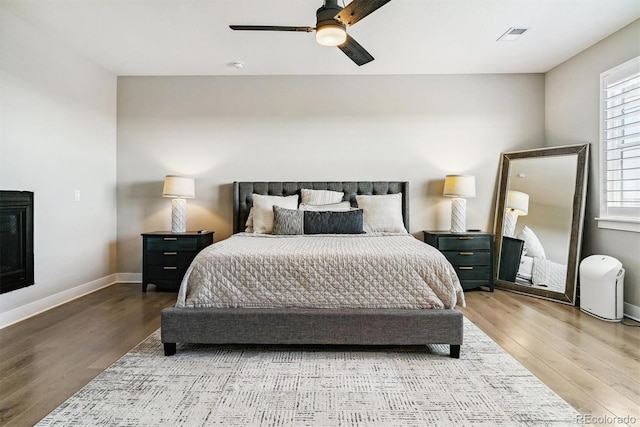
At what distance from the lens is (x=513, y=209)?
4.18m

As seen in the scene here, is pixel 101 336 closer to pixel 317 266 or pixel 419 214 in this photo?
pixel 317 266

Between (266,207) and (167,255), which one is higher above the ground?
(266,207)

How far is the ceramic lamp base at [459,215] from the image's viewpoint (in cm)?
413

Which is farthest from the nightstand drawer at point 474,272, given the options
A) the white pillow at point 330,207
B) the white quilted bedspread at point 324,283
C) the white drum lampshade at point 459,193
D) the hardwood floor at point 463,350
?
the white quilted bedspread at point 324,283

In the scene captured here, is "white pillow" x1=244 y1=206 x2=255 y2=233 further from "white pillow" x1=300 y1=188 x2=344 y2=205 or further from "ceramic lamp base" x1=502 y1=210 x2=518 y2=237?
"ceramic lamp base" x1=502 y1=210 x2=518 y2=237

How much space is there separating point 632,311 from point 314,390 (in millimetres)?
3049

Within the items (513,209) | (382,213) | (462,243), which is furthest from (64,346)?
(513,209)

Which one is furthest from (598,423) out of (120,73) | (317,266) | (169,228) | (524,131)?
(120,73)

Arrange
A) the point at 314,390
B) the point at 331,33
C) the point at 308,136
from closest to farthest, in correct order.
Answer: the point at 314,390 → the point at 331,33 → the point at 308,136

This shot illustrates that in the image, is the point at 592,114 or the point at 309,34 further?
the point at 592,114

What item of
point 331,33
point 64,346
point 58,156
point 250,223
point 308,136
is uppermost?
point 331,33

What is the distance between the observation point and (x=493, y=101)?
173 inches

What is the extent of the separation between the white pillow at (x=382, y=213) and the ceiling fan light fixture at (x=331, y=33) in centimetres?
203

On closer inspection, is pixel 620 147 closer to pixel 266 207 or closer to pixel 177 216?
pixel 266 207
